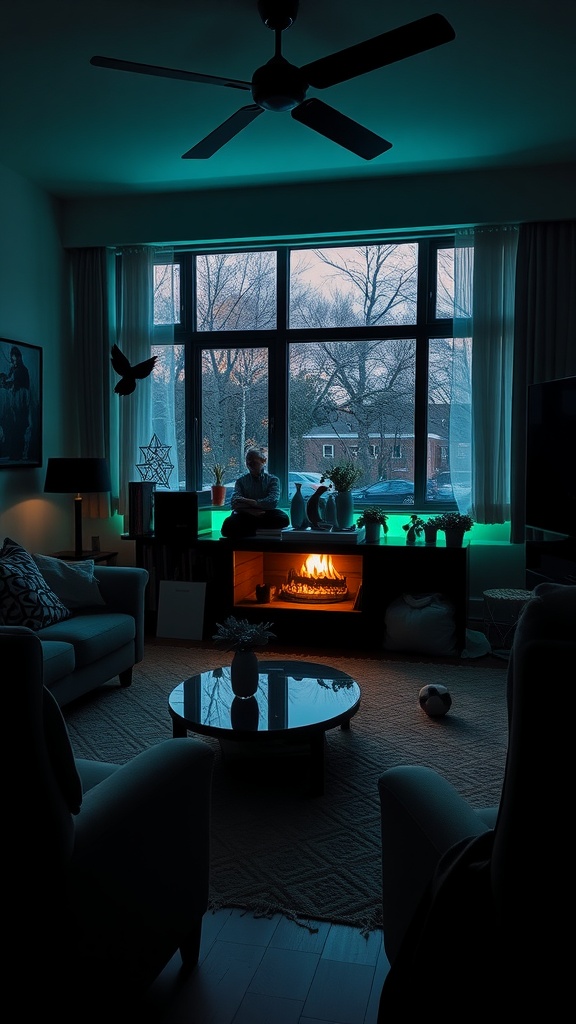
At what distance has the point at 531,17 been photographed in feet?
10.3

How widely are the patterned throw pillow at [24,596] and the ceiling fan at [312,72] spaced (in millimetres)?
2206

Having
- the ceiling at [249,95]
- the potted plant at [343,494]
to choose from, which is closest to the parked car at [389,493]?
the potted plant at [343,494]

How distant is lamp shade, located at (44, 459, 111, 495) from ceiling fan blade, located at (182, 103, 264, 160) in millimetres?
2193

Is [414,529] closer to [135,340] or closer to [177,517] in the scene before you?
[177,517]

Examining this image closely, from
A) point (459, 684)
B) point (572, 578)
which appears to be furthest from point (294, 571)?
point (572, 578)

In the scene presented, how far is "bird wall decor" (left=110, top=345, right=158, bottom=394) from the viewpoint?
5367mm

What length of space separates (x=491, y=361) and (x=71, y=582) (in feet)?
10.2

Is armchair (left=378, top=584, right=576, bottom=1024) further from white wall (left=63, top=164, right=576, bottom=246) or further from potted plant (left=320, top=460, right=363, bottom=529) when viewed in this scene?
white wall (left=63, top=164, right=576, bottom=246)

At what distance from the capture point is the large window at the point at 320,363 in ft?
17.4

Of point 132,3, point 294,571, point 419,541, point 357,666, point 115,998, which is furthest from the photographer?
point 294,571

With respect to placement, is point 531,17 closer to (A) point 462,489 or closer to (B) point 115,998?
(A) point 462,489

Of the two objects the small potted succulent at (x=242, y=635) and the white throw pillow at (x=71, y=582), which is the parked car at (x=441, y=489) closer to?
the white throw pillow at (x=71, y=582)

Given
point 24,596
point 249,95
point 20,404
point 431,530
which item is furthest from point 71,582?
point 249,95

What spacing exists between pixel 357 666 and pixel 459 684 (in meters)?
0.64
